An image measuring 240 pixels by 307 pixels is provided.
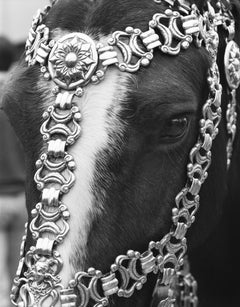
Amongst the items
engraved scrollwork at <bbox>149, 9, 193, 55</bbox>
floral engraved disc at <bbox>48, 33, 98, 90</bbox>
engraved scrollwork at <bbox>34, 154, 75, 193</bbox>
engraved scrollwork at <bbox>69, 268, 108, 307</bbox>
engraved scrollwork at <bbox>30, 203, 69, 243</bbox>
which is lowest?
engraved scrollwork at <bbox>69, 268, 108, 307</bbox>

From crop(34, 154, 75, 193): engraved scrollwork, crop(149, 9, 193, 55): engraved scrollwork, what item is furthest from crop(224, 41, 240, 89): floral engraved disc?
crop(34, 154, 75, 193): engraved scrollwork

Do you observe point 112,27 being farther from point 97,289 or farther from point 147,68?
point 97,289

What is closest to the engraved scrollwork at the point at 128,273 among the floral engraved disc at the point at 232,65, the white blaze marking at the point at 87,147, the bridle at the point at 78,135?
the bridle at the point at 78,135

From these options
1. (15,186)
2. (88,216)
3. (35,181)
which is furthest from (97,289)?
(15,186)

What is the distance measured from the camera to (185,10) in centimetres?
230

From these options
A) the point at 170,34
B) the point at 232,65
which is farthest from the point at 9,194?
the point at 170,34

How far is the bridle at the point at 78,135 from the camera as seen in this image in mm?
2033

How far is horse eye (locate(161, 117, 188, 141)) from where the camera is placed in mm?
2156

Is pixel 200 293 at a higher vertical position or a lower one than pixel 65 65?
lower

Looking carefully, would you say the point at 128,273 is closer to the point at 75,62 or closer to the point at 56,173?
the point at 56,173

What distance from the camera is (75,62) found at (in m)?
2.17

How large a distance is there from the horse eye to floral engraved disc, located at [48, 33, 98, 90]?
9.6 inches

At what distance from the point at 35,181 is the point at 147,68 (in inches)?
16.7

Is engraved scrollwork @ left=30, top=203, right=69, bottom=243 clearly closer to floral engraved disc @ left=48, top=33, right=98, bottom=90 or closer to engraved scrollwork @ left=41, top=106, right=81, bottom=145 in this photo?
engraved scrollwork @ left=41, top=106, right=81, bottom=145
